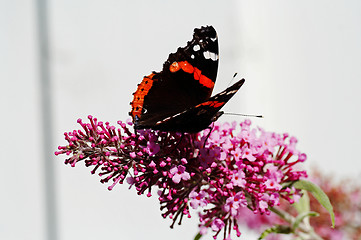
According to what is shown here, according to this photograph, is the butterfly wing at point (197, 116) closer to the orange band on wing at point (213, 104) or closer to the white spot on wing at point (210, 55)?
the orange band on wing at point (213, 104)

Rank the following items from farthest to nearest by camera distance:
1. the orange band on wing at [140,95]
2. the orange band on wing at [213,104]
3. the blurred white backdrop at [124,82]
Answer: the blurred white backdrop at [124,82] < the orange band on wing at [140,95] < the orange band on wing at [213,104]

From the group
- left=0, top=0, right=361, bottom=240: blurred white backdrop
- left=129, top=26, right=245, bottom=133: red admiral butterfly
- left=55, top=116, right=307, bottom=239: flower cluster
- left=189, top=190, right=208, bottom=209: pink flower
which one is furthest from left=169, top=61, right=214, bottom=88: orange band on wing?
left=0, top=0, right=361, bottom=240: blurred white backdrop

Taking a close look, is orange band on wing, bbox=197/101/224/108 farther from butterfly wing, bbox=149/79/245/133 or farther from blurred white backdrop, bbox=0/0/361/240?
blurred white backdrop, bbox=0/0/361/240

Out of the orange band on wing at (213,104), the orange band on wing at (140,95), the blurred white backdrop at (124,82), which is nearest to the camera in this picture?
the orange band on wing at (213,104)

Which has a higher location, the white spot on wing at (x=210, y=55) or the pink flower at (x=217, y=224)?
the white spot on wing at (x=210, y=55)

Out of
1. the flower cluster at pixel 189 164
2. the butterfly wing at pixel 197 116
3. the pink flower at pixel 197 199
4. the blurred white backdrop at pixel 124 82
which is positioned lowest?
the pink flower at pixel 197 199

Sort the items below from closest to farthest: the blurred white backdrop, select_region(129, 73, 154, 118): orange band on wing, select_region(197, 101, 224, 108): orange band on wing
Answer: select_region(197, 101, 224, 108): orange band on wing, select_region(129, 73, 154, 118): orange band on wing, the blurred white backdrop

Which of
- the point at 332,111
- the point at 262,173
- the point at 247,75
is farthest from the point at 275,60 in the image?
the point at 262,173

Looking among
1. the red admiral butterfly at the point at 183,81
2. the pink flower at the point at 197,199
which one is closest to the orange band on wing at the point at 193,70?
the red admiral butterfly at the point at 183,81
